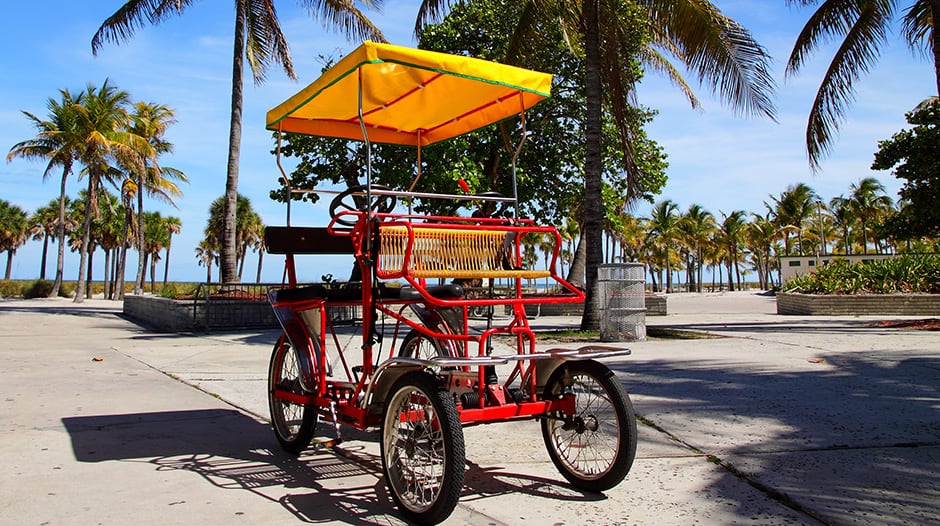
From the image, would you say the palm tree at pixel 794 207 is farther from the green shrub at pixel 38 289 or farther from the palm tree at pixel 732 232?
the green shrub at pixel 38 289

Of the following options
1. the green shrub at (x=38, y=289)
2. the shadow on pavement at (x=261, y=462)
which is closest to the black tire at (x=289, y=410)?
the shadow on pavement at (x=261, y=462)

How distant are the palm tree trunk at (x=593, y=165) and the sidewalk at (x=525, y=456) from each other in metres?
5.21

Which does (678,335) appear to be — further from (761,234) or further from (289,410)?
(761,234)

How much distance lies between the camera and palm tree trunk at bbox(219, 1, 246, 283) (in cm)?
1864

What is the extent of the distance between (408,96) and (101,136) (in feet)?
114

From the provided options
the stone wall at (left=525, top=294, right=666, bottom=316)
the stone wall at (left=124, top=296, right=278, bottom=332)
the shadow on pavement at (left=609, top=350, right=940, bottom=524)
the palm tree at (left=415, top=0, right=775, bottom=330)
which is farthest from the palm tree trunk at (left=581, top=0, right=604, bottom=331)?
the stone wall at (left=525, top=294, right=666, bottom=316)

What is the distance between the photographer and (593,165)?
13.9m

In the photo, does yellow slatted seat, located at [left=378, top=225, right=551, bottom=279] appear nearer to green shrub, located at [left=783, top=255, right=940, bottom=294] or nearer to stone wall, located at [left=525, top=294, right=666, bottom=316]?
stone wall, located at [left=525, top=294, right=666, bottom=316]

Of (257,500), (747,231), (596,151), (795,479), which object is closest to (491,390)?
(257,500)

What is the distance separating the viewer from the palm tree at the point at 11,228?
6694 cm

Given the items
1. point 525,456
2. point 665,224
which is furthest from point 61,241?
point 665,224

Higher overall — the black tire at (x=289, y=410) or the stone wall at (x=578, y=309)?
the stone wall at (x=578, y=309)

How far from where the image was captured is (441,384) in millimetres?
3559

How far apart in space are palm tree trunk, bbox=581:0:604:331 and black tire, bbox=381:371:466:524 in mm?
10482
